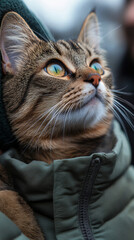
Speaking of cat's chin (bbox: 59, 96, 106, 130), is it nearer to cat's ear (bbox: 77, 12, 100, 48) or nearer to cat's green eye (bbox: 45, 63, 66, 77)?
cat's green eye (bbox: 45, 63, 66, 77)

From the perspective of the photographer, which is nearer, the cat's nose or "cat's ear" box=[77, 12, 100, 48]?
the cat's nose

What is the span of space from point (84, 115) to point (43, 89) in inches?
4.1

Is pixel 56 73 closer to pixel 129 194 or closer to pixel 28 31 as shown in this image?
pixel 28 31

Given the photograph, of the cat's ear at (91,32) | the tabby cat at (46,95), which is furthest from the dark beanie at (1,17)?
the cat's ear at (91,32)

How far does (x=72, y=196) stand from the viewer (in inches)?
17.3

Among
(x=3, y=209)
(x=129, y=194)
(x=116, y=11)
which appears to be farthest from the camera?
(x=116, y=11)

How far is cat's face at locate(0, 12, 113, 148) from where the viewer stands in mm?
474

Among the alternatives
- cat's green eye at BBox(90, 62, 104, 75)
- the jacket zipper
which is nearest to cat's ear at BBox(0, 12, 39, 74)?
cat's green eye at BBox(90, 62, 104, 75)

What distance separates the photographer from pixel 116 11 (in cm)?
84

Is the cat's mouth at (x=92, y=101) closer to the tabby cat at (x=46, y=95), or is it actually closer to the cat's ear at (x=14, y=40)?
the tabby cat at (x=46, y=95)

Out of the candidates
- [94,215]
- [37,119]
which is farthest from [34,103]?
[94,215]

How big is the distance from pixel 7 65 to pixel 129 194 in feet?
1.34

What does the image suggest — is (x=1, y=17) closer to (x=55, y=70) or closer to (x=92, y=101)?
(x=55, y=70)

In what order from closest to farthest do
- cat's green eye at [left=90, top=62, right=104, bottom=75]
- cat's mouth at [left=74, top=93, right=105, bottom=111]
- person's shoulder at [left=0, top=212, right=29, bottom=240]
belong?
person's shoulder at [left=0, top=212, right=29, bottom=240]
cat's mouth at [left=74, top=93, right=105, bottom=111]
cat's green eye at [left=90, top=62, right=104, bottom=75]
